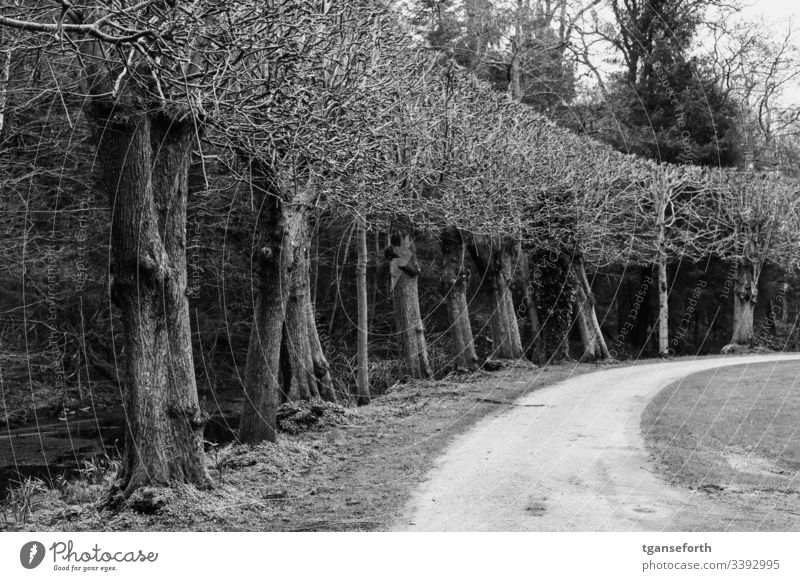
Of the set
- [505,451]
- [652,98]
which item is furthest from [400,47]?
[652,98]

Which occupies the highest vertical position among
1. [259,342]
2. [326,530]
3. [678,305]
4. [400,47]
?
[400,47]

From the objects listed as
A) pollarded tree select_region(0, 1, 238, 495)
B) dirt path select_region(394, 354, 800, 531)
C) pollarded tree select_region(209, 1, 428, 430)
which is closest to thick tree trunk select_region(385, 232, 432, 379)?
dirt path select_region(394, 354, 800, 531)

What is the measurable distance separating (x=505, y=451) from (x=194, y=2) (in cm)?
1027

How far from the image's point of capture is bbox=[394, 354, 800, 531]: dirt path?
436 inches

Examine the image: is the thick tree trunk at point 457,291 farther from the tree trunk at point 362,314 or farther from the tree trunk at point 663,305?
the tree trunk at point 663,305

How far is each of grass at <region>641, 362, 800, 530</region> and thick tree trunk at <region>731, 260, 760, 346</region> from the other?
14.4 metres

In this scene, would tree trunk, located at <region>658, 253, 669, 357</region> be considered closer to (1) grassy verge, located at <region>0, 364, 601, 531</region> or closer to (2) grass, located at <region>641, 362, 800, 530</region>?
(2) grass, located at <region>641, 362, 800, 530</region>

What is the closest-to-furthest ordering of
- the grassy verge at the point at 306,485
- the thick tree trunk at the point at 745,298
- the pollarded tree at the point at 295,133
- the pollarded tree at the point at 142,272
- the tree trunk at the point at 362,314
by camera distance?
the grassy verge at the point at 306,485
the pollarded tree at the point at 295,133
the pollarded tree at the point at 142,272
the tree trunk at the point at 362,314
the thick tree trunk at the point at 745,298

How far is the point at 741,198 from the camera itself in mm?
39062

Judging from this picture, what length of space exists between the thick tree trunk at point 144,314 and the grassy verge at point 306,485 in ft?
1.96

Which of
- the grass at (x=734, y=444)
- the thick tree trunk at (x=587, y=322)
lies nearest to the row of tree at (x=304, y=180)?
the thick tree trunk at (x=587, y=322)

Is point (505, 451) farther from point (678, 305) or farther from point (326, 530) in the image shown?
point (678, 305)

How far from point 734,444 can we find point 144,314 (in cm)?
1167

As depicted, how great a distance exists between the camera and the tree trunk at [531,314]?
36.5 m
